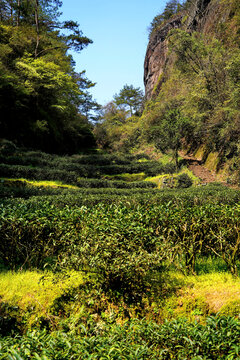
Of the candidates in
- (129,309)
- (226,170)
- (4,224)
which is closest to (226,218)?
(129,309)

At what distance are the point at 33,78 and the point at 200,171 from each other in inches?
689

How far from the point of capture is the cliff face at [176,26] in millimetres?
23978

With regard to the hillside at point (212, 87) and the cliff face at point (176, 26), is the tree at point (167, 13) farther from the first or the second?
the hillside at point (212, 87)

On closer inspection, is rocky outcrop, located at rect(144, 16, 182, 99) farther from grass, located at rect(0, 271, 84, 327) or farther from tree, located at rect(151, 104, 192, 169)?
grass, located at rect(0, 271, 84, 327)

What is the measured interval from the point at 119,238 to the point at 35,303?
161cm

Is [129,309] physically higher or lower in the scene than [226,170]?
lower

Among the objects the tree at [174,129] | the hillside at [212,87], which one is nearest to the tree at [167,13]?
the hillside at [212,87]

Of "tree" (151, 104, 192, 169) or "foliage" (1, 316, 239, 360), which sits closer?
"foliage" (1, 316, 239, 360)

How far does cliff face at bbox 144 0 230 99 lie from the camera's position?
23978mm

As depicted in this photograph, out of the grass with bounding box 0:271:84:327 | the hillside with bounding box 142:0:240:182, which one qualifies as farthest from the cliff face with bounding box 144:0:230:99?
the grass with bounding box 0:271:84:327

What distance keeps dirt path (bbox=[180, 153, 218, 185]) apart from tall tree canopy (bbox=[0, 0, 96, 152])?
14.0 m

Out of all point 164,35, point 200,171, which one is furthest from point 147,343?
point 164,35

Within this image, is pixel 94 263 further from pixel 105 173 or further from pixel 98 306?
pixel 105 173

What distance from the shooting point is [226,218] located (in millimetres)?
4340
